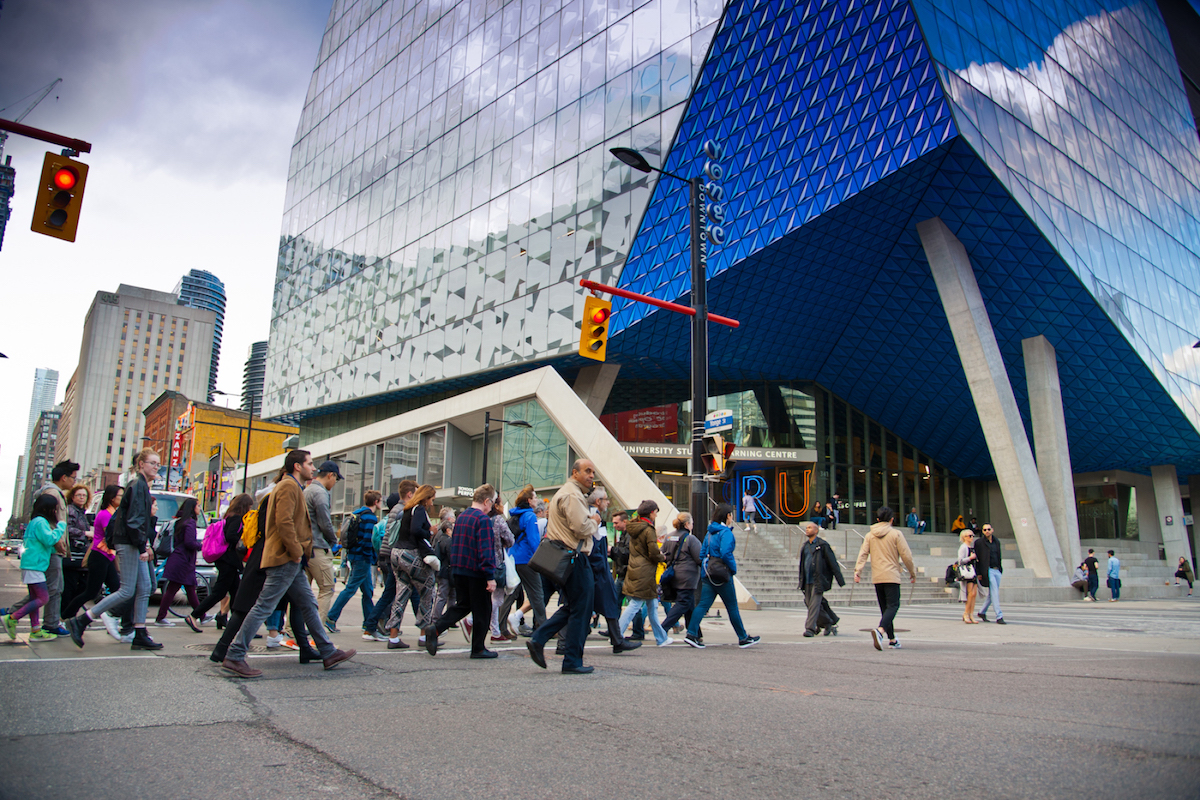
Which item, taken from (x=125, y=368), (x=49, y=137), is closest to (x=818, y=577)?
(x=49, y=137)

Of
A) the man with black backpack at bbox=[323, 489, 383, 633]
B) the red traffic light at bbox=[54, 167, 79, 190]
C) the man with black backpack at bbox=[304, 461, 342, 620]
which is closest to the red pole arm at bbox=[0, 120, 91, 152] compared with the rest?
the red traffic light at bbox=[54, 167, 79, 190]

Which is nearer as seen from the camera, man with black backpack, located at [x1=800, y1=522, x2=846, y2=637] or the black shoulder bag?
the black shoulder bag

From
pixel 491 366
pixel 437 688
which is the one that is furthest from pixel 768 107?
pixel 437 688

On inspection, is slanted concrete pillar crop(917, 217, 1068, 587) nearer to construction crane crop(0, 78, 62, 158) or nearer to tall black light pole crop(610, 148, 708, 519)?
tall black light pole crop(610, 148, 708, 519)

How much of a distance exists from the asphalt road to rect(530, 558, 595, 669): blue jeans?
30cm

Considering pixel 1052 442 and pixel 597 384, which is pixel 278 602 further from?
pixel 1052 442

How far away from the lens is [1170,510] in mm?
39156

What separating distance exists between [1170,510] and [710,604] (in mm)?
39286

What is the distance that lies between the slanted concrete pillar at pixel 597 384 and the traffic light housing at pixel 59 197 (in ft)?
83.0

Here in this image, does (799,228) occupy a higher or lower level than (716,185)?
lower

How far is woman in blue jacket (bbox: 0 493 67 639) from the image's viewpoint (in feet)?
27.5

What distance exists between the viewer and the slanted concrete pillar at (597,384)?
3469 centimetres

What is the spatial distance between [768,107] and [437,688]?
1051 inches

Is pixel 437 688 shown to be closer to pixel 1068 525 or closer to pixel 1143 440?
pixel 1068 525
